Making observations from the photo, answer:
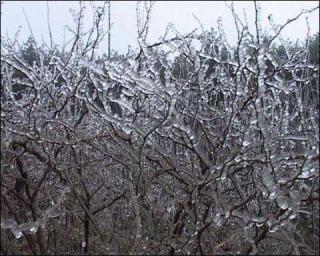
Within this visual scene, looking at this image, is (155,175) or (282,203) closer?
(282,203)

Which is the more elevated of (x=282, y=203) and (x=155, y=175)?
(x=155, y=175)

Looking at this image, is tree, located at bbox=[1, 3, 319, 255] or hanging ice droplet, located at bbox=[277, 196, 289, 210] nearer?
hanging ice droplet, located at bbox=[277, 196, 289, 210]

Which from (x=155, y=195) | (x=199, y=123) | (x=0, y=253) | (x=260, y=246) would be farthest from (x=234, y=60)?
(x=0, y=253)

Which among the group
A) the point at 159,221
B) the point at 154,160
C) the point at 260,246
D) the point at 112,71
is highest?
the point at 112,71

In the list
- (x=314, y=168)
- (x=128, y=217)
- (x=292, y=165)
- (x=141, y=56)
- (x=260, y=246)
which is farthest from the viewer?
(x=141, y=56)

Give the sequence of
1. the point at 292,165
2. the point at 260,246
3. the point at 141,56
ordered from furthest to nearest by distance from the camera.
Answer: the point at 141,56 → the point at 260,246 → the point at 292,165

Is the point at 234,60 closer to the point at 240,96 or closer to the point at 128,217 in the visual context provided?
the point at 240,96

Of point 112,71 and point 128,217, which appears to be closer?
point 112,71

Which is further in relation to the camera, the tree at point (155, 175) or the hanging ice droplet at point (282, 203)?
the tree at point (155, 175)

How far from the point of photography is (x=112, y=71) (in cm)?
293

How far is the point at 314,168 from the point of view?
7.82 feet

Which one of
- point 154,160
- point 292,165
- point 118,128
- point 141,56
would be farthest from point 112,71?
point 292,165

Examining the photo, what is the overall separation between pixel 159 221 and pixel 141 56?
1154mm

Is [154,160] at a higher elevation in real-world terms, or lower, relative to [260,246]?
higher
